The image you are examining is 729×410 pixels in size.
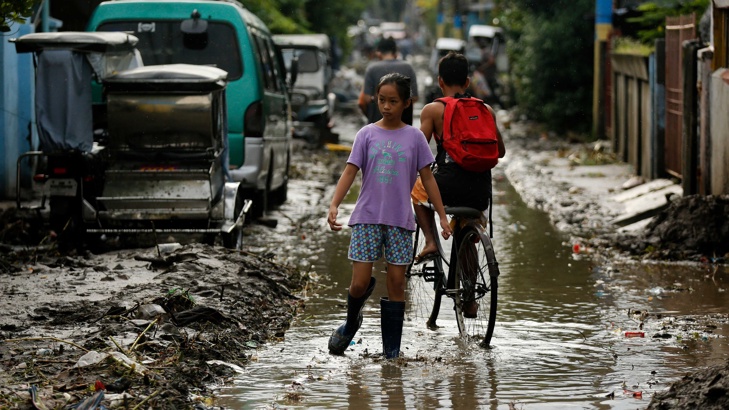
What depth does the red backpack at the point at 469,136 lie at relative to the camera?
7094 mm

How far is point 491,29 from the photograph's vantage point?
41.8 metres

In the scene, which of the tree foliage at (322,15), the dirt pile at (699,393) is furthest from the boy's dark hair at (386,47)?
the tree foliage at (322,15)

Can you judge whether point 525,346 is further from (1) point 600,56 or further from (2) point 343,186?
(1) point 600,56

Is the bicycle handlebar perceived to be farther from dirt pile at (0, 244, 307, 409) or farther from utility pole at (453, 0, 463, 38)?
utility pole at (453, 0, 463, 38)

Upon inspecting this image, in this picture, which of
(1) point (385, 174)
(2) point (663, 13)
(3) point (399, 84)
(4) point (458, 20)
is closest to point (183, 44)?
(3) point (399, 84)

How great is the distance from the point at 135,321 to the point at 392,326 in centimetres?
155

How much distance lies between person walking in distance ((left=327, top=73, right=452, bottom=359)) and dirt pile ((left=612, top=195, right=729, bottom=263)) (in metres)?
4.41

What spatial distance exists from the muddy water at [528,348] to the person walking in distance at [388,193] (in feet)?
1.50

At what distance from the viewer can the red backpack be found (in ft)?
23.3

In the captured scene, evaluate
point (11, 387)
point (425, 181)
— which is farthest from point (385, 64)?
point (11, 387)

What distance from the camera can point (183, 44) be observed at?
39.6 ft

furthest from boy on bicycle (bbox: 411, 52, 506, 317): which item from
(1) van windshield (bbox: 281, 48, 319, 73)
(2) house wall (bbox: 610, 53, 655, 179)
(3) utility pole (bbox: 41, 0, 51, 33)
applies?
(1) van windshield (bbox: 281, 48, 319, 73)

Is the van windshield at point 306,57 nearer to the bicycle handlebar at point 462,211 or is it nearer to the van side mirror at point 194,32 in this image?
the van side mirror at point 194,32

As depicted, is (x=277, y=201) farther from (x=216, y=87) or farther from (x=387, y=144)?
(x=387, y=144)
